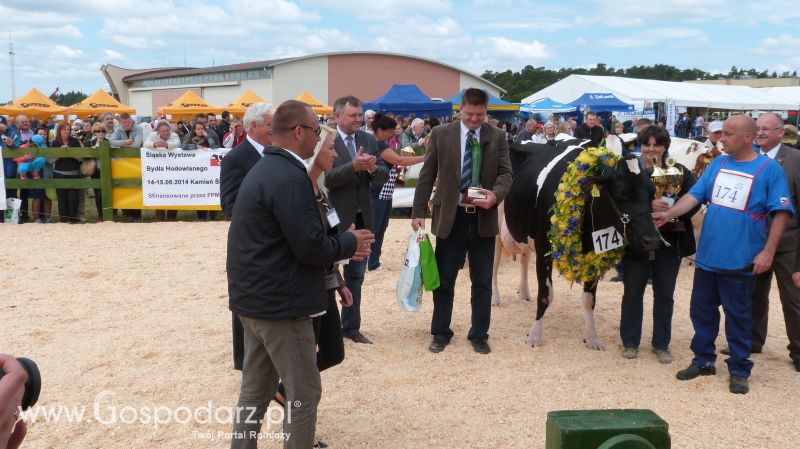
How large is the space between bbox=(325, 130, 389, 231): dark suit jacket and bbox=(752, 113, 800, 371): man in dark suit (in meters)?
3.15

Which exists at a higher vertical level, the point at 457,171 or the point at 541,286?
the point at 457,171

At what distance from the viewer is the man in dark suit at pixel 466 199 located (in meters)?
5.34

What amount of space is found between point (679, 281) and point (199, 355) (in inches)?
228

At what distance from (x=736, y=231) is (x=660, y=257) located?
0.78 metres

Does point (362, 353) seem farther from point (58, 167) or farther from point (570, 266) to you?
point (58, 167)

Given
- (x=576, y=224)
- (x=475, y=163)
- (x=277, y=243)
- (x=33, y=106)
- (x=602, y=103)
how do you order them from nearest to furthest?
(x=277, y=243), (x=576, y=224), (x=475, y=163), (x=33, y=106), (x=602, y=103)

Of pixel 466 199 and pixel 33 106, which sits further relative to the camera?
pixel 33 106

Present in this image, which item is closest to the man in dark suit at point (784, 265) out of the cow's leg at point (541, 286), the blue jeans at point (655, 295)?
the blue jeans at point (655, 295)

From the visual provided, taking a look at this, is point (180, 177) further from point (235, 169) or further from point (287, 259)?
point (287, 259)

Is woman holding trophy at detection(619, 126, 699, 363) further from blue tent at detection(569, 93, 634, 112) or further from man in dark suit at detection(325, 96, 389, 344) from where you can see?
blue tent at detection(569, 93, 634, 112)

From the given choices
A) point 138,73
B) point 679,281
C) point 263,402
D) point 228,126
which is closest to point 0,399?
point 263,402

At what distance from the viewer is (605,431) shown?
2.11m

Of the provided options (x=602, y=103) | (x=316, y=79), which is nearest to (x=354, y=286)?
(x=602, y=103)

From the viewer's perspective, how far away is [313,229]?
2.94 metres
